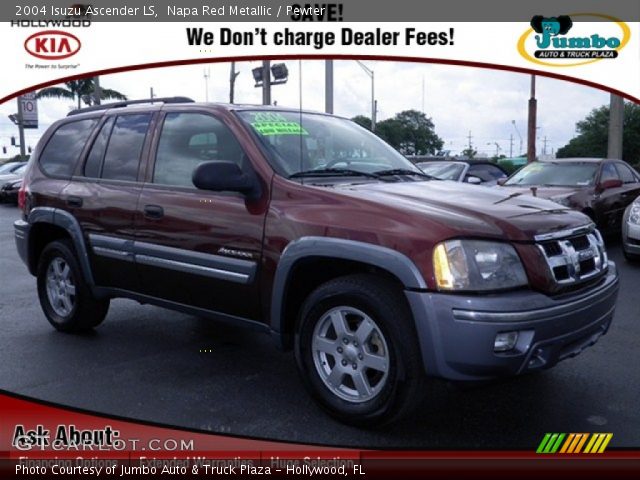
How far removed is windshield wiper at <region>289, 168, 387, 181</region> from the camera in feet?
12.5

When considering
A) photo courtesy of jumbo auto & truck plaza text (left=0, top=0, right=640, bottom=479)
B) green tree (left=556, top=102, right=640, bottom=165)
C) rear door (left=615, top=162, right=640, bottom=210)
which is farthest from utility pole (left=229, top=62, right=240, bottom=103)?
green tree (left=556, top=102, right=640, bottom=165)

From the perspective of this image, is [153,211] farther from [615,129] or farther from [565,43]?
[615,129]

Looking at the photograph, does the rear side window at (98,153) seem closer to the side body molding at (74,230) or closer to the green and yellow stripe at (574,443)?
the side body molding at (74,230)

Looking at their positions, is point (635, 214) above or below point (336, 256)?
below

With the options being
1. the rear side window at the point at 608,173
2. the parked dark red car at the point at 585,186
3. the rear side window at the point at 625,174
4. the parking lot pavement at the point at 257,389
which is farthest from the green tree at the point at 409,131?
the rear side window at the point at 625,174

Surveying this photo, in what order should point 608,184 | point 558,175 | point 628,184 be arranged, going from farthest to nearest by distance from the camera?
point 628,184
point 558,175
point 608,184

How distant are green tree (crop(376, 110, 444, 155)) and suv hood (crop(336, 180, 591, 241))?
5.96 ft

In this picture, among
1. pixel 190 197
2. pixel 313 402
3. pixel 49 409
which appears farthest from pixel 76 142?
pixel 313 402

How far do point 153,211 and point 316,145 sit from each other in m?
1.18

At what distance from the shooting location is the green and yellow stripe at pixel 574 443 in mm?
3023

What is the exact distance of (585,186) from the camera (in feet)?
30.2

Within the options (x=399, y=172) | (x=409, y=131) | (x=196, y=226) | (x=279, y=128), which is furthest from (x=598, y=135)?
(x=196, y=226)

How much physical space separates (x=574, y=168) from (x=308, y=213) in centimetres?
751

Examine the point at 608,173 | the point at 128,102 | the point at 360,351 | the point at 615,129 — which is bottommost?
the point at 360,351
